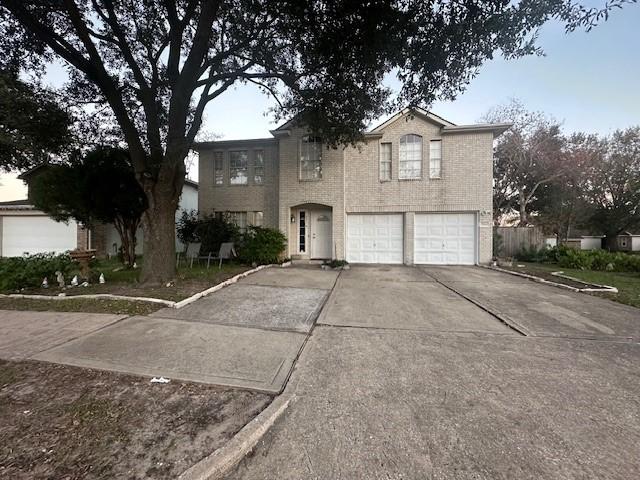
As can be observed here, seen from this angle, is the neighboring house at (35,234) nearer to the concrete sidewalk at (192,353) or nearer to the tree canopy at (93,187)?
the tree canopy at (93,187)

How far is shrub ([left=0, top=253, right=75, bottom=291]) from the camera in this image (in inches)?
261

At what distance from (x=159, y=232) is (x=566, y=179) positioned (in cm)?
2536

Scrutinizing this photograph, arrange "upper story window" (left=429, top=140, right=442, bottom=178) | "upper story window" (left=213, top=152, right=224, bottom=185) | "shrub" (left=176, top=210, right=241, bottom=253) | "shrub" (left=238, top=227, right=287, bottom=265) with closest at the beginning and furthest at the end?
"shrub" (left=238, top=227, right=287, bottom=265) → "shrub" (left=176, top=210, right=241, bottom=253) → "upper story window" (left=429, top=140, right=442, bottom=178) → "upper story window" (left=213, top=152, right=224, bottom=185)

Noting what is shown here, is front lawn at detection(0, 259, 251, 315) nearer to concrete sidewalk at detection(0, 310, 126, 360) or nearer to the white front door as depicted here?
concrete sidewalk at detection(0, 310, 126, 360)

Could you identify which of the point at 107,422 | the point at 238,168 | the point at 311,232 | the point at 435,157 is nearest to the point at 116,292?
the point at 107,422

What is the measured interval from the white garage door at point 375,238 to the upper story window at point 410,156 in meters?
1.83

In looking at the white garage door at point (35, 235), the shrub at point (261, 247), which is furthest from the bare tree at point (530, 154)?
Result: the white garage door at point (35, 235)

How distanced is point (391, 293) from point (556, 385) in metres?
4.17

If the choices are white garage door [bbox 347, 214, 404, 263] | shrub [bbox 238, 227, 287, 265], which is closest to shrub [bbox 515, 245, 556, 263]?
white garage door [bbox 347, 214, 404, 263]

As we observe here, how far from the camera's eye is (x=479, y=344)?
13.2ft

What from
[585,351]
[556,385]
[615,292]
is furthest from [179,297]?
[615,292]

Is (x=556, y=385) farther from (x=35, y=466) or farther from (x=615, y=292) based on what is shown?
(x=615, y=292)

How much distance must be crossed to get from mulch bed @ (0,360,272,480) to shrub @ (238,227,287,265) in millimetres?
8357

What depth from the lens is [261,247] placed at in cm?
1150
